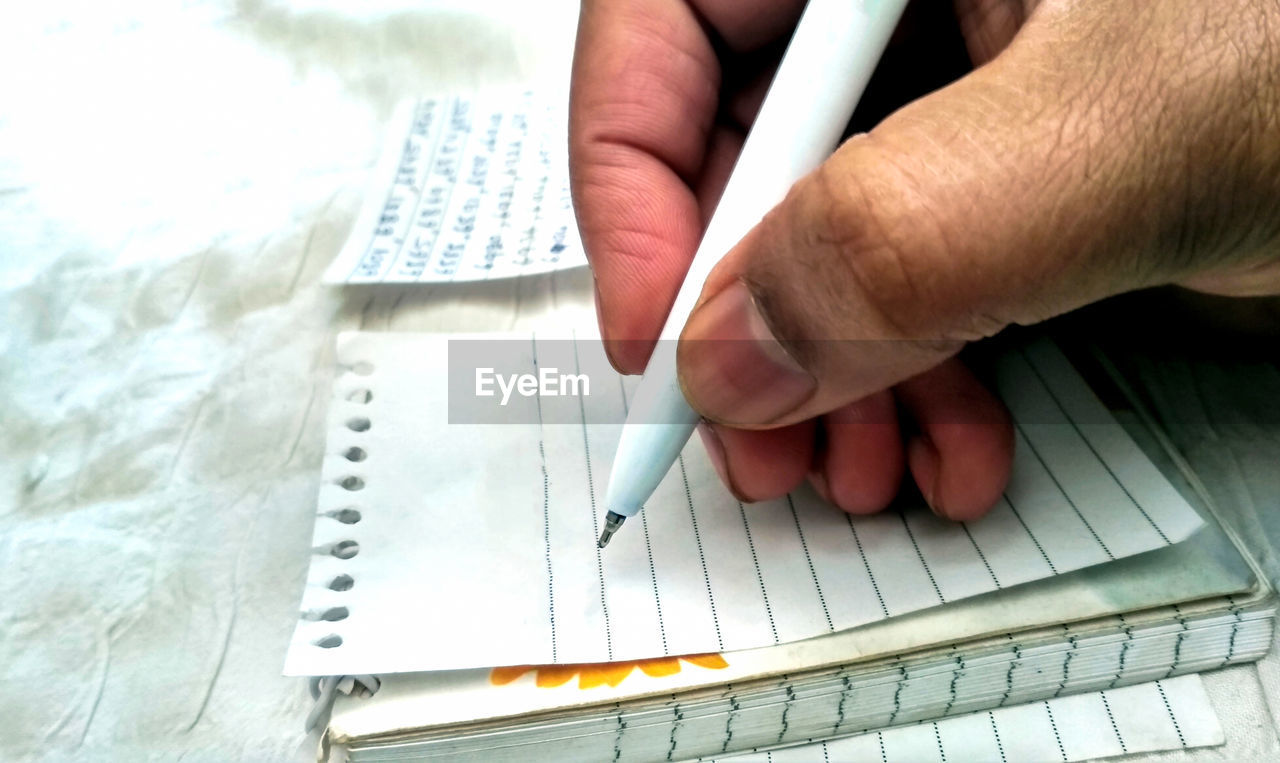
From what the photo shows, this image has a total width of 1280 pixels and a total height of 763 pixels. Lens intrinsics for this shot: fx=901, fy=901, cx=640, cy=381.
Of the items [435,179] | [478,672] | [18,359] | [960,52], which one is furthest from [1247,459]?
[18,359]

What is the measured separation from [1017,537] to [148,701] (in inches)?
14.0

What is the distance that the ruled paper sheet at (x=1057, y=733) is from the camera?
0.34 metres

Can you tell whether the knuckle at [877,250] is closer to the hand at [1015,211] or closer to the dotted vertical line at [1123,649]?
the hand at [1015,211]

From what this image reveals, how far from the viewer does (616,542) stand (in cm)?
38

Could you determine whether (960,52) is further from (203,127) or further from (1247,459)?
(203,127)

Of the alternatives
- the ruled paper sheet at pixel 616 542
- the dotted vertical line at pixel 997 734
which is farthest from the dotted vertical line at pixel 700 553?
the dotted vertical line at pixel 997 734

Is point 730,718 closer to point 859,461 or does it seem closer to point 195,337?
point 859,461

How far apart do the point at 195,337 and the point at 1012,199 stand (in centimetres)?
42

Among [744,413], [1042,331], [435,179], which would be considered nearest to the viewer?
[744,413]

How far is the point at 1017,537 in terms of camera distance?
0.37 metres

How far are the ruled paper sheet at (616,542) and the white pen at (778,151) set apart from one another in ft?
0.14

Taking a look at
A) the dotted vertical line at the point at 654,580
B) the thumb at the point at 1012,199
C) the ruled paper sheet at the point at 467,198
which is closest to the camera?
the thumb at the point at 1012,199

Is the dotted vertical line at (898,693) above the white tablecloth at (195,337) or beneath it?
above

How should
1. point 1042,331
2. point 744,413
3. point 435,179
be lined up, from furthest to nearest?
point 435,179 < point 1042,331 < point 744,413
